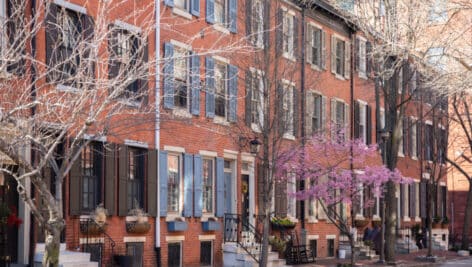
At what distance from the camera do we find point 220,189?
89.3 ft

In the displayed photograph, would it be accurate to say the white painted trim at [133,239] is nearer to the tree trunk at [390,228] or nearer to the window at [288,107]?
the window at [288,107]

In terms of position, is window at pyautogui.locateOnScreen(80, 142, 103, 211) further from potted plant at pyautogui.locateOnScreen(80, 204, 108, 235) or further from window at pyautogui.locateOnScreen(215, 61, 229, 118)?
window at pyautogui.locateOnScreen(215, 61, 229, 118)

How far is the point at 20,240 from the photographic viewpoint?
64.0ft

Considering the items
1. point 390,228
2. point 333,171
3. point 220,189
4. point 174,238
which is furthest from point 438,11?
point 390,228

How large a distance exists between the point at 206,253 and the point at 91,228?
608 centimetres

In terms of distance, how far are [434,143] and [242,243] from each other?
754 inches

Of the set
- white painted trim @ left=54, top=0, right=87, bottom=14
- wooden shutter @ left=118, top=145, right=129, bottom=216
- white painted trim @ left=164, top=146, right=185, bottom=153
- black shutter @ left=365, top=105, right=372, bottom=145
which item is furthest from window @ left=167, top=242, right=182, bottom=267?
black shutter @ left=365, top=105, right=372, bottom=145

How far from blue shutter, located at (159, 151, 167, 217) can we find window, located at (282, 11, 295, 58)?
510 centimetres

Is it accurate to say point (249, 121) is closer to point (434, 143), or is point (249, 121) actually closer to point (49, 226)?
point (49, 226)

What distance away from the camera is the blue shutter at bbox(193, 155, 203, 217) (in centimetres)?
2588

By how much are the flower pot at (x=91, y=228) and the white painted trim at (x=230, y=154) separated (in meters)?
7.00

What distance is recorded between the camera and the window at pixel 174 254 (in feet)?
81.3

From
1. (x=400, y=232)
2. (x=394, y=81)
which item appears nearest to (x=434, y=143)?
(x=400, y=232)

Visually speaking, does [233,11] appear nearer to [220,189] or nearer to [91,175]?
[220,189]
